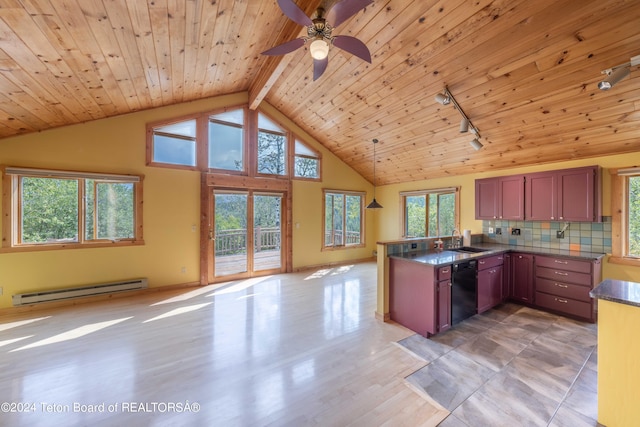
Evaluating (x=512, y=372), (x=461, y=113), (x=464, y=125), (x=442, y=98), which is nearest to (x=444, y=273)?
(x=512, y=372)

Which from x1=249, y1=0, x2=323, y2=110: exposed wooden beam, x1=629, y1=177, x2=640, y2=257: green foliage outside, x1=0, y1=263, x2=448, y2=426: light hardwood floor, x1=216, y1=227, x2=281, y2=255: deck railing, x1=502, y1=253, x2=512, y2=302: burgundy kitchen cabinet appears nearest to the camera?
x1=0, y1=263, x2=448, y2=426: light hardwood floor

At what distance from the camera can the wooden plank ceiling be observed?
2.31m

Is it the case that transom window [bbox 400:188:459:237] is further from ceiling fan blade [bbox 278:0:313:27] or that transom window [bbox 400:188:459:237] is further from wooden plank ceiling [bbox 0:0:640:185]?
ceiling fan blade [bbox 278:0:313:27]

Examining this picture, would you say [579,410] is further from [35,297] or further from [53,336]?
[35,297]

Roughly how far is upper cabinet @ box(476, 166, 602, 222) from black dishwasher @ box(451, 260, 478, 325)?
160cm

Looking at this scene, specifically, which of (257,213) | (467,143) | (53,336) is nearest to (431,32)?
(467,143)

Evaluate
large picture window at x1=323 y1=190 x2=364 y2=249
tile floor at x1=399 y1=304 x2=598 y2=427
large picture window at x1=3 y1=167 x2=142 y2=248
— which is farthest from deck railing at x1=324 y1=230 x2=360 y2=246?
large picture window at x1=3 y1=167 x2=142 y2=248

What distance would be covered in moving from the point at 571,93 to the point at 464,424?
3.74 metres

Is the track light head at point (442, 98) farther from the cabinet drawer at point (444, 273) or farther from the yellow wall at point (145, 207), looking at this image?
the yellow wall at point (145, 207)

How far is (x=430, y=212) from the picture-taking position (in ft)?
20.5

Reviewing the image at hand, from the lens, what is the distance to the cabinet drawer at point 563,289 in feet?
11.1

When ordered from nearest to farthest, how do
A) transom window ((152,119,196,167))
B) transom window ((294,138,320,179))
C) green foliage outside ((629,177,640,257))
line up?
green foliage outside ((629,177,640,257)) < transom window ((152,119,196,167)) < transom window ((294,138,320,179))

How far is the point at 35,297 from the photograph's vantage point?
3711 millimetres

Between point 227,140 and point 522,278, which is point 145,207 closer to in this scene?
point 227,140
